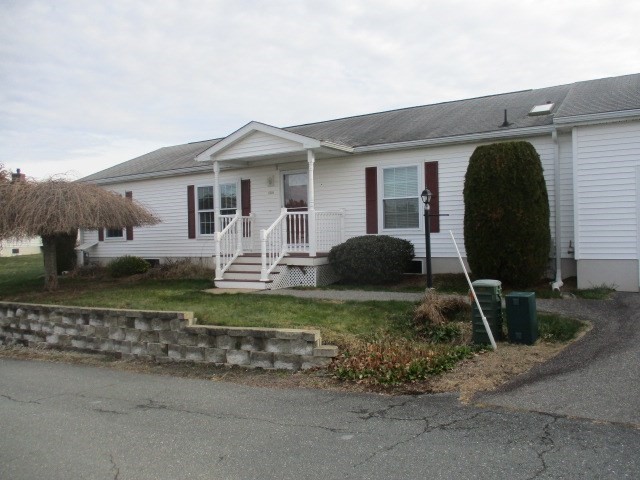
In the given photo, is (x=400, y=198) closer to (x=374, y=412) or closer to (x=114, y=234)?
(x=374, y=412)

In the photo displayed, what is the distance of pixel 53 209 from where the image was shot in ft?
36.9

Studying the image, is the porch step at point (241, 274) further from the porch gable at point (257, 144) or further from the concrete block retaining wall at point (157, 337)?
the concrete block retaining wall at point (157, 337)

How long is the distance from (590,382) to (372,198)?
8.21m

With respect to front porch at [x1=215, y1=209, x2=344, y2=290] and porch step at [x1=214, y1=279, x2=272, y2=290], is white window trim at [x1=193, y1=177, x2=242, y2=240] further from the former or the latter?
porch step at [x1=214, y1=279, x2=272, y2=290]

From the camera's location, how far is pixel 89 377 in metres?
7.23

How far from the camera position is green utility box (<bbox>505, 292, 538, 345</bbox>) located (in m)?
6.68

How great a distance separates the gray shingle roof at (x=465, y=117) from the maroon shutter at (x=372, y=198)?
0.70m

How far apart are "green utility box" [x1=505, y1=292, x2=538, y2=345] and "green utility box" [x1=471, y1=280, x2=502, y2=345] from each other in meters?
0.17

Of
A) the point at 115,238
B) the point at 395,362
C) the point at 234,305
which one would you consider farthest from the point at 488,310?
the point at 115,238

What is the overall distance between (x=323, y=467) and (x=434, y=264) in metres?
8.95

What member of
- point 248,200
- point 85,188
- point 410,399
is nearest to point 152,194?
point 248,200

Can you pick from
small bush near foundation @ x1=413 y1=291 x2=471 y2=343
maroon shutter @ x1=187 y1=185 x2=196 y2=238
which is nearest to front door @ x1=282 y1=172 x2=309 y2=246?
maroon shutter @ x1=187 y1=185 x2=196 y2=238

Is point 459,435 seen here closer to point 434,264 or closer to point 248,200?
point 434,264

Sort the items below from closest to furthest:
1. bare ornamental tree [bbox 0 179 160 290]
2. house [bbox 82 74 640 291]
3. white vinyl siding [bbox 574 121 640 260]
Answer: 1. white vinyl siding [bbox 574 121 640 260]
2. house [bbox 82 74 640 291]
3. bare ornamental tree [bbox 0 179 160 290]
